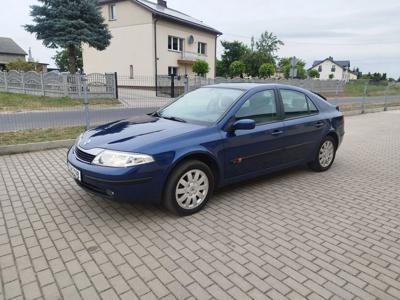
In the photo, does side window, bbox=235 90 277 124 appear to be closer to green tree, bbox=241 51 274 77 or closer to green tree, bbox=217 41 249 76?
green tree, bbox=241 51 274 77

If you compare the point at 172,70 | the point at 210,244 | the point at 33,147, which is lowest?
the point at 210,244

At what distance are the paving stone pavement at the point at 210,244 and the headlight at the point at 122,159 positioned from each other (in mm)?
728

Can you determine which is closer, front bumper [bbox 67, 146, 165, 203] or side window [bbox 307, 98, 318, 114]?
front bumper [bbox 67, 146, 165, 203]

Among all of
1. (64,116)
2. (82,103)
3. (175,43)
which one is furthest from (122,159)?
(175,43)

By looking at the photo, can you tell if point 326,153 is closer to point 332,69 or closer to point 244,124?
point 244,124

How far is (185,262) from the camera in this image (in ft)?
9.53

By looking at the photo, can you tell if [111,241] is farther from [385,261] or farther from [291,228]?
[385,261]

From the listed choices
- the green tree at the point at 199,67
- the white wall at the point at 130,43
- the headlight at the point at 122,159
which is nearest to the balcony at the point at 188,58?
the green tree at the point at 199,67

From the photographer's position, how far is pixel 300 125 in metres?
4.97

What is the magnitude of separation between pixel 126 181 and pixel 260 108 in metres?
2.23

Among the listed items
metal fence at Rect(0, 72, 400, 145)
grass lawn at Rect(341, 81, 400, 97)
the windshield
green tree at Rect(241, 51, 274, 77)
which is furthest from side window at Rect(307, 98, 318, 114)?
green tree at Rect(241, 51, 274, 77)

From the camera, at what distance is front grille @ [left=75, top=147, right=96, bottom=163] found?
3.55 meters

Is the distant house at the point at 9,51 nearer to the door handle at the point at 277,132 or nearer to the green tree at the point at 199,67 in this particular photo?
the green tree at the point at 199,67

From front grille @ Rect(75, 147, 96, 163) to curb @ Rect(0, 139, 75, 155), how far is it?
134 inches
